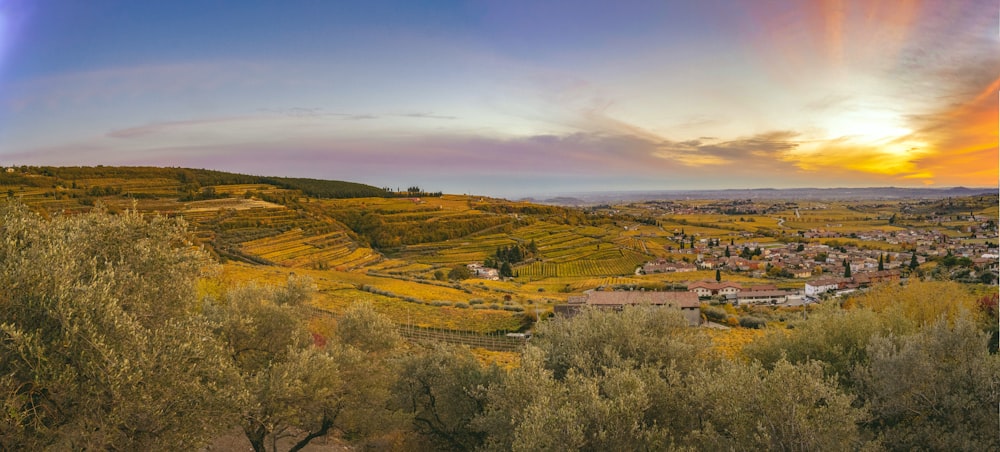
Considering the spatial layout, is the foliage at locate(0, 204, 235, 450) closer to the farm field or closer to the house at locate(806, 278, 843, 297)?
the farm field

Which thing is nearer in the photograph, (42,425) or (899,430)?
(42,425)

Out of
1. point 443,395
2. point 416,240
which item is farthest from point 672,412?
point 416,240

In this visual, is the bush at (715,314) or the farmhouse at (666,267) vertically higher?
the bush at (715,314)

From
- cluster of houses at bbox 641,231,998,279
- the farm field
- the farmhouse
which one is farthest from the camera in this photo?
the farmhouse

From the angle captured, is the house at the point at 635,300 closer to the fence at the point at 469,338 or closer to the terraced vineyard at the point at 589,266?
the fence at the point at 469,338

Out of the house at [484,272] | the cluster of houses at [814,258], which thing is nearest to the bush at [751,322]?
the house at [484,272]

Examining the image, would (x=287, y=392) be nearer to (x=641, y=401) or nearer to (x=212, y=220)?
(x=641, y=401)

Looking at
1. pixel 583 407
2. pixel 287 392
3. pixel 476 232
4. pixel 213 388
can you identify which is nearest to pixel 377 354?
pixel 287 392

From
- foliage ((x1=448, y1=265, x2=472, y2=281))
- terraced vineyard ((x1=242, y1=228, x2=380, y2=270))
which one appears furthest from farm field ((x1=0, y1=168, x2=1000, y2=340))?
foliage ((x1=448, y1=265, x2=472, y2=281))

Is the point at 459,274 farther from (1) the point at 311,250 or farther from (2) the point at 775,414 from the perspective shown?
(2) the point at 775,414
